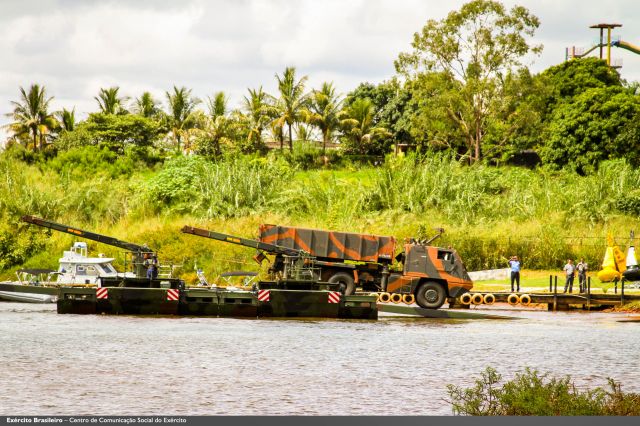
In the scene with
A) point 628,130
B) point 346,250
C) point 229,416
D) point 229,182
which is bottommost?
point 229,416

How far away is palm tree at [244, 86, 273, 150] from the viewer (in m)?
95.8

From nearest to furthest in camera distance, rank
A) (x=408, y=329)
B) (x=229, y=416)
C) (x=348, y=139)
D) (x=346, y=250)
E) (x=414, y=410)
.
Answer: (x=229, y=416) → (x=414, y=410) → (x=408, y=329) → (x=346, y=250) → (x=348, y=139)

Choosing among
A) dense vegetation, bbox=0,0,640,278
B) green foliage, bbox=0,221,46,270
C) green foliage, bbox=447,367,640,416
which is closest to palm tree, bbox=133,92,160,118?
dense vegetation, bbox=0,0,640,278

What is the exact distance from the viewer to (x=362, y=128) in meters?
97.3

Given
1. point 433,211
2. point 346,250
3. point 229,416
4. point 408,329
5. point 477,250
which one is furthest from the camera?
point 433,211

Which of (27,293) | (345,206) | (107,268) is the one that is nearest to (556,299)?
(107,268)

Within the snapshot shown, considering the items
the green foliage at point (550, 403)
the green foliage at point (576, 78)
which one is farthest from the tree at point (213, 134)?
the green foliage at point (550, 403)

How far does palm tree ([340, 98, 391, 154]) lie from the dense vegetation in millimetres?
138

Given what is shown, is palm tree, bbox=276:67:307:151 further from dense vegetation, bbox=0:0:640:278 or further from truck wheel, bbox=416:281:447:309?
truck wheel, bbox=416:281:447:309

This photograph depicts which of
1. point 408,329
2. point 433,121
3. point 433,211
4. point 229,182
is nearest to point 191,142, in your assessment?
point 433,121

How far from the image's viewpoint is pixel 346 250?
4366cm

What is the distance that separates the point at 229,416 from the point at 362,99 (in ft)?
278

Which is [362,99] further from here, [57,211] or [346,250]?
[346,250]

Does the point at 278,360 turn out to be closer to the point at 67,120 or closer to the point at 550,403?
the point at 550,403
